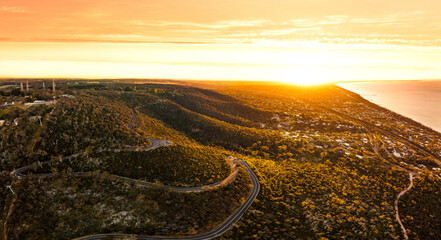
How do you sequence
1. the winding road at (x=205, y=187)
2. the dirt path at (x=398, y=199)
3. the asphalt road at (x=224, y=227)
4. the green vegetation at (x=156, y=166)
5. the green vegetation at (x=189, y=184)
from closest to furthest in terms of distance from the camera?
the asphalt road at (x=224, y=227) → the winding road at (x=205, y=187) → the green vegetation at (x=189, y=184) → the dirt path at (x=398, y=199) → the green vegetation at (x=156, y=166)

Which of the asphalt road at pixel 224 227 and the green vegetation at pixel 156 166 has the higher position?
the green vegetation at pixel 156 166

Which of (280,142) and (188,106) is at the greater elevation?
(188,106)

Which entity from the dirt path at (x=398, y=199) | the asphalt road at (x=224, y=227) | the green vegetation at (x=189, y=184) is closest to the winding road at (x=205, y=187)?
the asphalt road at (x=224, y=227)

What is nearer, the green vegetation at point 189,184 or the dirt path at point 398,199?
the green vegetation at point 189,184

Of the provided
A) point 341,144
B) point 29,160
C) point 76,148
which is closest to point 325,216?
point 341,144

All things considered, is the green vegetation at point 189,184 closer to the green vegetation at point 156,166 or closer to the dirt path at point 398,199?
the green vegetation at point 156,166

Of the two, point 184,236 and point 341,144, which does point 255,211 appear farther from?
point 341,144

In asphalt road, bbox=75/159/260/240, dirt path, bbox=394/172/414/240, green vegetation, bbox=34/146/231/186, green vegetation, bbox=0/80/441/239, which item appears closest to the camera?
asphalt road, bbox=75/159/260/240

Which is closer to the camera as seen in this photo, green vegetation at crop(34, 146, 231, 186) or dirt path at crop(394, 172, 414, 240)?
dirt path at crop(394, 172, 414, 240)

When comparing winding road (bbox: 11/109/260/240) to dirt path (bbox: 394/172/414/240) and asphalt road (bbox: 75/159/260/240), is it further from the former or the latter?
dirt path (bbox: 394/172/414/240)

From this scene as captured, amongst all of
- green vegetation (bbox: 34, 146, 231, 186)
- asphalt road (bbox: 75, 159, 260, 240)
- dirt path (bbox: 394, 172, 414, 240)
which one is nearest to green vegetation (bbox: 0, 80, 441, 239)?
green vegetation (bbox: 34, 146, 231, 186)

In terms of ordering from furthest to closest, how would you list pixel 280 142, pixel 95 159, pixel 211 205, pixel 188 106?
pixel 188 106, pixel 280 142, pixel 95 159, pixel 211 205
